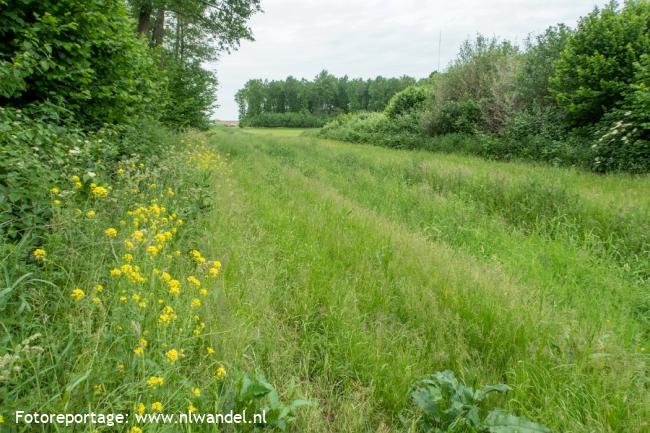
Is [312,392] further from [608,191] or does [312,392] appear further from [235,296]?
[608,191]

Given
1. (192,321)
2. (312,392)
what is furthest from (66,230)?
(312,392)

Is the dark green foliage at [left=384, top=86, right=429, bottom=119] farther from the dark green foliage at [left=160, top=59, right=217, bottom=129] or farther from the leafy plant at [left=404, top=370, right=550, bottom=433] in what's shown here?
the leafy plant at [left=404, top=370, right=550, bottom=433]

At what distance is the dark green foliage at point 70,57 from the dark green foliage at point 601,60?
11270 mm

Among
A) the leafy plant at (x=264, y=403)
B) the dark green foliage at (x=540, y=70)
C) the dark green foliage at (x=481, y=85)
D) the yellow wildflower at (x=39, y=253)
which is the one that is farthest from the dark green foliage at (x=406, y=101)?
the leafy plant at (x=264, y=403)

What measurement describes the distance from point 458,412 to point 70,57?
18.6 feet

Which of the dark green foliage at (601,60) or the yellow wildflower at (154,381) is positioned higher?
the dark green foliage at (601,60)

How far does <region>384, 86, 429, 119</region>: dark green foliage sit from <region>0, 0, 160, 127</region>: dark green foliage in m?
20.4

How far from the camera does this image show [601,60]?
1044cm

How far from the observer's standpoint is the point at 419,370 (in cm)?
258

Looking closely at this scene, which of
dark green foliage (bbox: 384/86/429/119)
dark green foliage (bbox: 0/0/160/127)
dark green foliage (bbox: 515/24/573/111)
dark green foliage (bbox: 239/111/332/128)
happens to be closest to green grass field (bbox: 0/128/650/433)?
dark green foliage (bbox: 0/0/160/127)

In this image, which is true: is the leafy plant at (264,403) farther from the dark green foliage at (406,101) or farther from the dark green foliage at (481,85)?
the dark green foliage at (406,101)

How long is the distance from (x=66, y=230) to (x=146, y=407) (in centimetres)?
154

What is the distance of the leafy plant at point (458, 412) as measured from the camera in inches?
78.4

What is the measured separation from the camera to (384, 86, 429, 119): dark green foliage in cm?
2440
